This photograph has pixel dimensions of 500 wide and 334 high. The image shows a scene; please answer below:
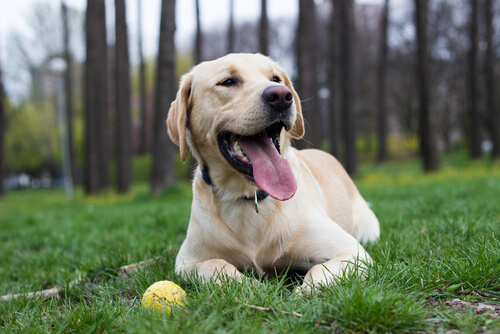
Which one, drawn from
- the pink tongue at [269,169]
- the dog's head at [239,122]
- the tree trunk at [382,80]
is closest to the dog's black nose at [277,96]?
the dog's head at [239,122]

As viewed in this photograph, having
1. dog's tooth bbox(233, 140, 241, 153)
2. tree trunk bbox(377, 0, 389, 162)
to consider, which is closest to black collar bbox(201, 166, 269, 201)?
dog's tooth bbox(233, 140, 241, 153)

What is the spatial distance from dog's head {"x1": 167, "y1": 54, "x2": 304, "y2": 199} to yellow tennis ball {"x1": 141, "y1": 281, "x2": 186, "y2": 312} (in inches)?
30.2

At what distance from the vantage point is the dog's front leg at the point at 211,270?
2.44 m

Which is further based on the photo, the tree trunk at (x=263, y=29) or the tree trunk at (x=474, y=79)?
the tree trunk at (x=474, y=79)

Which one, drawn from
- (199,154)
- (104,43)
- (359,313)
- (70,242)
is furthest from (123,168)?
(359,313)

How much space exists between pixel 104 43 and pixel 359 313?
14697 millimetres

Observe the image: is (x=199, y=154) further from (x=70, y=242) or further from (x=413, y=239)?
(x=70, y=242)

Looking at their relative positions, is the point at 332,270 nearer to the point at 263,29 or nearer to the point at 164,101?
the point at 164,101

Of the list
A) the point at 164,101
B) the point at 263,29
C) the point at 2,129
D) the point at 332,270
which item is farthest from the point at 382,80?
the point at 332,270

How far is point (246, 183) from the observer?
2865 millimetres

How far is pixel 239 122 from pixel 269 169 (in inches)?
13.5

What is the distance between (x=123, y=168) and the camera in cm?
1508

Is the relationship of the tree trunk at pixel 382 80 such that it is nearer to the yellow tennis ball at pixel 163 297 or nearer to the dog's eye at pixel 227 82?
the dog's eye at pixel 227 82

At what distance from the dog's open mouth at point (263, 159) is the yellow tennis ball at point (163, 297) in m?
0.77
